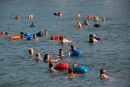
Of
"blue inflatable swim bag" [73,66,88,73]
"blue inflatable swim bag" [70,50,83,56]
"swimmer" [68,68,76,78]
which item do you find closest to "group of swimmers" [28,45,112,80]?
"swimmer" [68,68,76,78]

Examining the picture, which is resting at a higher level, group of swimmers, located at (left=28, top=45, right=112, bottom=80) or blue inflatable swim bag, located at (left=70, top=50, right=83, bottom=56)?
blue inflatable swim bag, located at (left=70, top=50, right=83, bottom=56)

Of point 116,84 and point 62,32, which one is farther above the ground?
point 62,32

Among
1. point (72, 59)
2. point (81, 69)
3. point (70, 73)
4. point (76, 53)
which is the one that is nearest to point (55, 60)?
point (72, 59)

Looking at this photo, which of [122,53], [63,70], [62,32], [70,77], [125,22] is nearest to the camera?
[70,77]

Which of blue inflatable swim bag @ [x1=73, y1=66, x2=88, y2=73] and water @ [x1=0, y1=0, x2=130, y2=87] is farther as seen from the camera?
blue inflatable swim bag @ [x1=73, y1=66, x2=88, y2=73]

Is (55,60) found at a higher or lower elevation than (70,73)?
higher

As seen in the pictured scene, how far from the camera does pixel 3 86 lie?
2683 cm

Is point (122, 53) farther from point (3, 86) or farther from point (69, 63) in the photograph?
point (3, 86)

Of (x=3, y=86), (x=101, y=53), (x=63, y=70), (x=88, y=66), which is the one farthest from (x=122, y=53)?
(x=3, y=86)

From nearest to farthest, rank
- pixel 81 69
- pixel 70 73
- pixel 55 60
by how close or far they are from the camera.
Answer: pixel 70 73 → pixel 81 69 → pixel 55 60

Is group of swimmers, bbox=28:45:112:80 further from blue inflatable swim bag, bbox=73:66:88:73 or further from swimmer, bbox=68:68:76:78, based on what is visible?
blue inflatable swim bag, bbox=73:66:88:73

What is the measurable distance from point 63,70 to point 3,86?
565 cm

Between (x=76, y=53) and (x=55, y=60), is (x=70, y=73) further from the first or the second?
(x=76, y=53)

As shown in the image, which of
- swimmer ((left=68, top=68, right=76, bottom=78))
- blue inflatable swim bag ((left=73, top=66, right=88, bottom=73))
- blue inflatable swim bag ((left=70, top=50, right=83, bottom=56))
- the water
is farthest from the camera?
blue inflatable swim bag ((left=70, top=50, right=83, bottom=56))
